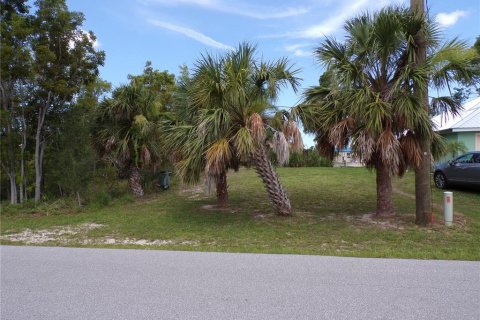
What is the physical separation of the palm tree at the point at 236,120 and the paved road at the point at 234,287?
3807 millimetres

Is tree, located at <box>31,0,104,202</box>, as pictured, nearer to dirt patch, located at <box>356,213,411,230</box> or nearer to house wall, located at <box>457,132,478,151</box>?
dirt patch, located at <box>356,213,411,230</box>

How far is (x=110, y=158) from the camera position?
16281 millimetres

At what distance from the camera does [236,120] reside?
10.4 metres

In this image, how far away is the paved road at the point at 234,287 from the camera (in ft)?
13.5

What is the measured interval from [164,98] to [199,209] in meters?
9.13

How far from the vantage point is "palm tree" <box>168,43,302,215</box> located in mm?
9773

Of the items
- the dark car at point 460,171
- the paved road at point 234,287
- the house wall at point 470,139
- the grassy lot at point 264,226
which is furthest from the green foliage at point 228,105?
the house wall at point 470,139

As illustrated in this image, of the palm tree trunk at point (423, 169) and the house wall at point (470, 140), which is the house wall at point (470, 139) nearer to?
the house wall at point (470, 140)

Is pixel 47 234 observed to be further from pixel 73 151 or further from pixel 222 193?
pixel 222 193

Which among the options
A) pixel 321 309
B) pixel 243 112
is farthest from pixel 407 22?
pixel 321 309

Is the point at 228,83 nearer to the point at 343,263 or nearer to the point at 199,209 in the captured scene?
the point at 199,209

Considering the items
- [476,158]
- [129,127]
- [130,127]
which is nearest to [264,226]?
[130,127]

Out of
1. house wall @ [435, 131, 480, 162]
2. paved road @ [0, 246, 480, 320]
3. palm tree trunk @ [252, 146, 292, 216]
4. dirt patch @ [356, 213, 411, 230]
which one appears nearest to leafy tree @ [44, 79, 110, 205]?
palm tree trunk @ [252, 146, 292, 216]

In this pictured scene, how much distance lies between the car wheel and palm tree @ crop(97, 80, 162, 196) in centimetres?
1138
